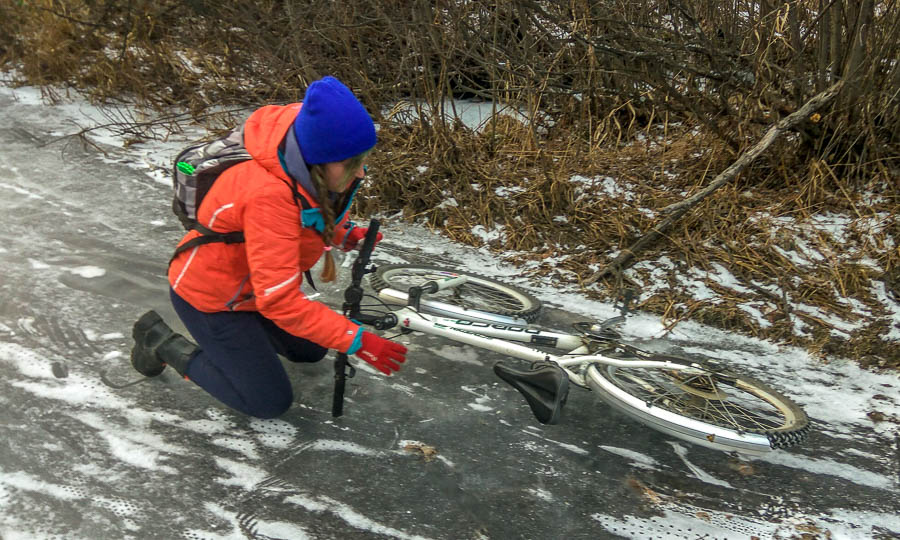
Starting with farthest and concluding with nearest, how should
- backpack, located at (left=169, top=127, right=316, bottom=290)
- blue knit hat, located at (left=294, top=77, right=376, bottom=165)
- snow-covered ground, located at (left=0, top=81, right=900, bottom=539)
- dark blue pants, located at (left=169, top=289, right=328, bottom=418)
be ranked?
dark blue pants, located at (left=169, top=289, right=328, bottom=418), backpack, located at (left=169, top=127, right=316, bottom=290), snow-covered ground, located at (left=0, top=81, right=900, bottom=539), blue knit hat, located at (left=294, top=77, right=376, bottom=165)

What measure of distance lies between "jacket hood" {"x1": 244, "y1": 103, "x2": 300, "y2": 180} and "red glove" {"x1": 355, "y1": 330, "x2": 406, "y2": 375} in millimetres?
744

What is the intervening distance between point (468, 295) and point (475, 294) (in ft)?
0.13

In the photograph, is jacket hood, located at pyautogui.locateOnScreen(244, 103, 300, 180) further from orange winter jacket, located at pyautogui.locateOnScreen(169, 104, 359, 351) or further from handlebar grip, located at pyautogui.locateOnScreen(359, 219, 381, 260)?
handlebar grip, located at pyautogui.locateOnScreen(359, 219, 381, 260)

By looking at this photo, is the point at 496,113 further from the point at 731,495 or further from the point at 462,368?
the point at 731,495

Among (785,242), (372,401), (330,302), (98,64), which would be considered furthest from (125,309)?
(98,64)

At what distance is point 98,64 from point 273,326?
20.9ft

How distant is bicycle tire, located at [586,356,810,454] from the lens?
2963 millimetres

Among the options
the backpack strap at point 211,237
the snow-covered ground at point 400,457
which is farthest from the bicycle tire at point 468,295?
the backpack strap at point 211,237

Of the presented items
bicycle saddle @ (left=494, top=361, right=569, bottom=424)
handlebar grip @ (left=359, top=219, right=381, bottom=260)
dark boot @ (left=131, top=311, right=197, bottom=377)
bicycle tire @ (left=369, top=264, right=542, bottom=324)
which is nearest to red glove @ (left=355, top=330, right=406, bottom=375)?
handlebar grip @ (left=359, top=219, right=381, bottom=260)

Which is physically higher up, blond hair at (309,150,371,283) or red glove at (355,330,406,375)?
blond hair at (309,150,371,283)

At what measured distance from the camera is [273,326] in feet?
12.3

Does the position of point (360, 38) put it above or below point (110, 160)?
above

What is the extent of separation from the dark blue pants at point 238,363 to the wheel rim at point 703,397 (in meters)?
1.52

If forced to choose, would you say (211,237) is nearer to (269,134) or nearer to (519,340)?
(269,134)
